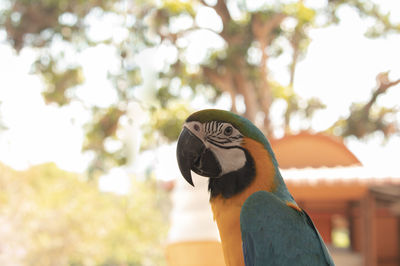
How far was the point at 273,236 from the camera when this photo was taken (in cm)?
88

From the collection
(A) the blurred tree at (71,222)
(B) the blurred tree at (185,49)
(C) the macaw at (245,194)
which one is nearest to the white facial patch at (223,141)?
(C) the macaw at (245,194)

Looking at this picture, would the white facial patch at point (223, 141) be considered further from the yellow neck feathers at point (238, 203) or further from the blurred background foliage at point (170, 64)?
the blurred background foliage at point (170, 64)

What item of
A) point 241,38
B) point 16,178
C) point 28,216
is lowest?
point 28,216

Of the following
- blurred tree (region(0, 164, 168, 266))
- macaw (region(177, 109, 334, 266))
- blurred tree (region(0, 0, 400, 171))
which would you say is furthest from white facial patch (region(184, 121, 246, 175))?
blurred tree (region(0, 164, 168, 266))

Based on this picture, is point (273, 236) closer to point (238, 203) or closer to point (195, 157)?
point (238, 203)

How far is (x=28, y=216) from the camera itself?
8391 millimetres

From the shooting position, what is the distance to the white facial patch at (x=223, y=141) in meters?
0.88

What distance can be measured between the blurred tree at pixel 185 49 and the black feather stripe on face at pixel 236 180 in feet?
16.4

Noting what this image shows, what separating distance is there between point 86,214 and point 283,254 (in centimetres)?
912

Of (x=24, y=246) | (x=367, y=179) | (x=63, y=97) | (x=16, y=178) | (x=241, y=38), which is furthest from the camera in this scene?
(x=16, y=178)

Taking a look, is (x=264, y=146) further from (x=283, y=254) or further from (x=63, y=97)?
(x=63, y=97)

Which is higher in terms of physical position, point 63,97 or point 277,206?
point 63,97

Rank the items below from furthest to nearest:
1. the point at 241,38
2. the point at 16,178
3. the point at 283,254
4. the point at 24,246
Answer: the point at 16,178
the point at 24,246
the point at 241,38
the point at 283,254

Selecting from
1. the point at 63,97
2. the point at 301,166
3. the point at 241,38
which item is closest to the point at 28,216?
the point at 63,97
